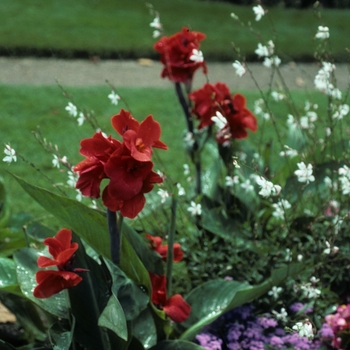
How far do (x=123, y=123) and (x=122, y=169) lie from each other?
168 mm

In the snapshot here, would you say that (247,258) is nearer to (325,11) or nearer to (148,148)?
(148,148)

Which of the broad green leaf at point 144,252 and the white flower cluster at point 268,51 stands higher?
the white flower cluster at point 268,51

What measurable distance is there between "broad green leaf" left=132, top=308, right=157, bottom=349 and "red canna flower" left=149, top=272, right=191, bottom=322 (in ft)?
0.17

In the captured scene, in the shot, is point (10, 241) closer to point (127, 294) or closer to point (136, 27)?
point (127, 294)

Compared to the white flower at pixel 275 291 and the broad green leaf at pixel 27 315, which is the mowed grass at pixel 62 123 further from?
the white flower at pixel 275 291

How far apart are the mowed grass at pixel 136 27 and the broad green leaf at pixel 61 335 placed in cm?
383

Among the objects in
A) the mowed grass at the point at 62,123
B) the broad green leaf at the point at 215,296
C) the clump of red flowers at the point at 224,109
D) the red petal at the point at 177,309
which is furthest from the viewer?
the mowed grass at the point at 62,123

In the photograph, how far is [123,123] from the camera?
1.75m

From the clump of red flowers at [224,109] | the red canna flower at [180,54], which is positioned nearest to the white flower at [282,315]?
the clump of red flowers at [224,109]

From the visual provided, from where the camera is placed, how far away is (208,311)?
6.93 ft

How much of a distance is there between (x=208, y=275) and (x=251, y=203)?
1.44ft

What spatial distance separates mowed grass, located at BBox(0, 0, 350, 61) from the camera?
620 cm

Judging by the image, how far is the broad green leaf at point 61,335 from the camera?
5.62 ft

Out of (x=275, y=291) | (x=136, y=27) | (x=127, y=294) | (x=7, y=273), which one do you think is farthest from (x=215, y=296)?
(x=136, y=27)
